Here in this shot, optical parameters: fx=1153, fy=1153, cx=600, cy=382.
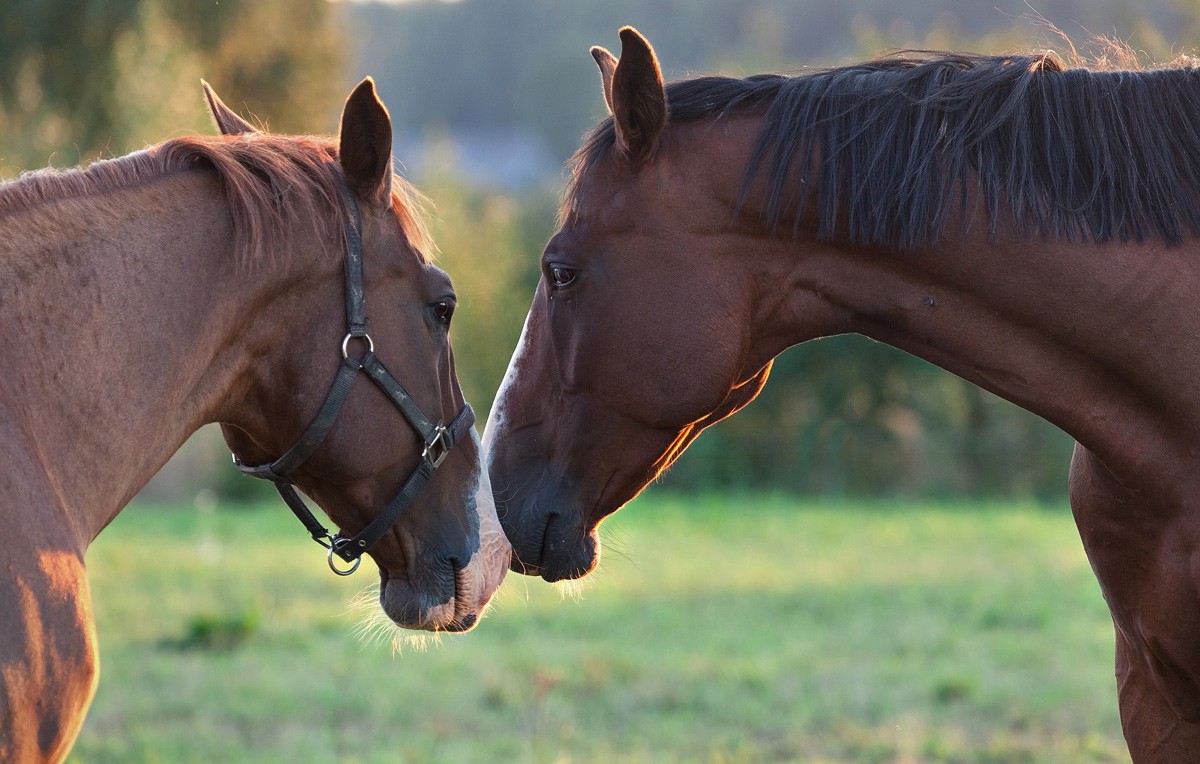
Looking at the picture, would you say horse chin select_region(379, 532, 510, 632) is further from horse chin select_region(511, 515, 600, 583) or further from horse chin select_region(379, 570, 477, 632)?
horse chin select_region(511, 515, 600, 583)

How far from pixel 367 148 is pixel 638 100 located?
67cm

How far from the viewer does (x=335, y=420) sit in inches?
106

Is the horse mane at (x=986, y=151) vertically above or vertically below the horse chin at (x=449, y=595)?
above

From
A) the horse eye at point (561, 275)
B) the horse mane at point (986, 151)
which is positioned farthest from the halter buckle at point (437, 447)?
the horse mane at point (986, 151)

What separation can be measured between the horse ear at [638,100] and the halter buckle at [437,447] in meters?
0.84

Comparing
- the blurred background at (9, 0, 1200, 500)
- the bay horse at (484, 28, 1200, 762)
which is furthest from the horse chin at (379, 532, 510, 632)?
the blurred background at (9, 0, 1200, 500)

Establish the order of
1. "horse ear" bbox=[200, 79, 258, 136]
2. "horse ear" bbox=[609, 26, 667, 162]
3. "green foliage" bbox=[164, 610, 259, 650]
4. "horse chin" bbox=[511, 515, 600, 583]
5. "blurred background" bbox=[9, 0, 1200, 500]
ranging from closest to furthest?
"horse ear" bbox=[609, 26, 667, 162], "horse ear" bbox=[200, 79, 258, 136], "horse chin" bbox=[511, 515, 600, 583], "green foliage" bbox=[164, 610, 259, 650], "blurred background" bbox=[9, 0, 1200, 500]

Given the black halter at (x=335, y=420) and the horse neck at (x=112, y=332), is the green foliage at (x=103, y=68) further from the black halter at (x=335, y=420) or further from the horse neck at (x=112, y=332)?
the horse neck at (x=112, y=332)

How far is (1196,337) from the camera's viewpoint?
2598 mm

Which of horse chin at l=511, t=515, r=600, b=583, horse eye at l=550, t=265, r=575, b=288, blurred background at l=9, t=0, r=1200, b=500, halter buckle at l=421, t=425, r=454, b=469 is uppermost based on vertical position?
horse eye at l=550, t=265, r=575, b=288

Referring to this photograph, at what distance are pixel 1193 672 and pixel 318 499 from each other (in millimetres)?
2199

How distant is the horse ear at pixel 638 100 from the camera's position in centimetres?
273

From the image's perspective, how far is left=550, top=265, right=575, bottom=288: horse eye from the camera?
3012 millimetres

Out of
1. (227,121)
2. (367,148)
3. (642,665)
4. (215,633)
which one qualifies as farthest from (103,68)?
(367,148)
